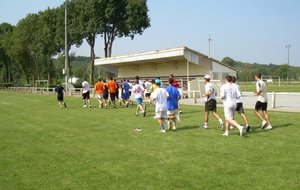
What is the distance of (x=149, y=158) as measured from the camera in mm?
8750

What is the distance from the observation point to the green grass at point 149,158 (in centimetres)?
687

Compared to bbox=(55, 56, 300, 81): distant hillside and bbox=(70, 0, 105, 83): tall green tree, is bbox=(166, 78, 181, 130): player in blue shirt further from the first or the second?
bbox=(55, 56, 300, 81): distant hillside

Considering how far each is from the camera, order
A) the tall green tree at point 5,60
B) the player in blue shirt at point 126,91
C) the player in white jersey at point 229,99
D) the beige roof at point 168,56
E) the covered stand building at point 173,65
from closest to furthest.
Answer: the player in white jersey at point 229,99 → the player in blue shirt at point 126,91 → the beige roof at point 168,56 → the covered stand building at point 173,65 → the tall green tree at point 5,60

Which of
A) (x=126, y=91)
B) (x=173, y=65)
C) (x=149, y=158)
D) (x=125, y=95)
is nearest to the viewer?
(x=149, y=158)

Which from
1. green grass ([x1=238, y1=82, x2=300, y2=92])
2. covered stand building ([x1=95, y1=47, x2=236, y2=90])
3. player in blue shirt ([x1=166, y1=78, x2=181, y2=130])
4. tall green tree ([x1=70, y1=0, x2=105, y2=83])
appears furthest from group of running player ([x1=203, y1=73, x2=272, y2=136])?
tall green tree ([x1=70, y1=0, x2=105, y2=83])

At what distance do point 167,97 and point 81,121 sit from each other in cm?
516

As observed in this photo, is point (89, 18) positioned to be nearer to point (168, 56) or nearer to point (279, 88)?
point (168, 56)

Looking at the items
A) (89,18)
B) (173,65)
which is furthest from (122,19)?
(173,65)

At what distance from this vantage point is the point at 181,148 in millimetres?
9781

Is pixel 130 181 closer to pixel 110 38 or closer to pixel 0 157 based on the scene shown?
pixel 0 157

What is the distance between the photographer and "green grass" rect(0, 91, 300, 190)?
6.87 metres

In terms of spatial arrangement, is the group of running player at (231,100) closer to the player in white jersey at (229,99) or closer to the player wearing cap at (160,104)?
the player in white jersey at (229,99)

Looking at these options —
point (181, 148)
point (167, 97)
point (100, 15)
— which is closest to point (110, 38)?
point (100, 15)

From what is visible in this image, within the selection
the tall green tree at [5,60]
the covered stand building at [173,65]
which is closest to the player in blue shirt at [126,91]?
the covered stand building at [173,65]
